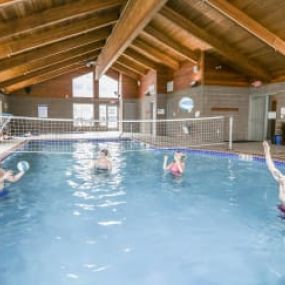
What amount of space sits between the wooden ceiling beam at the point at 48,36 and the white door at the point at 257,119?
7514 mm

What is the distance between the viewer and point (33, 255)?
9.68 feet

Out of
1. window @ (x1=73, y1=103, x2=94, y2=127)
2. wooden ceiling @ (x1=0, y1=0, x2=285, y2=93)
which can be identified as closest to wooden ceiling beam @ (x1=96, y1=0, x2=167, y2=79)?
wooden ceiling @ (x1=0, y1=0, x2=285, y2=93)

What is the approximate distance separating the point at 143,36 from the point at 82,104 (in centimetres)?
916

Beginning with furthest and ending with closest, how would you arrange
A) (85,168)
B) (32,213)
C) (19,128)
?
(19,128)
(85,168)
(32,213)

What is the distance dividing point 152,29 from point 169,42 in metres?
0.92

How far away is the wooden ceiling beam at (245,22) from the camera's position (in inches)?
285

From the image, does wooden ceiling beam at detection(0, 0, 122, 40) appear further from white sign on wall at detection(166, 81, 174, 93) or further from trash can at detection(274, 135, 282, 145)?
white sign on wall at detection(166, 81, 174, 93)

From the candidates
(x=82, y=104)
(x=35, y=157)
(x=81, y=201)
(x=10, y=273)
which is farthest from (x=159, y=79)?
(x=10, y=273)

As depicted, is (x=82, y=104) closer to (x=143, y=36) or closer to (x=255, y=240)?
(x=143, y=36)

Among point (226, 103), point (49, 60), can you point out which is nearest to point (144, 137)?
point (226, 103)

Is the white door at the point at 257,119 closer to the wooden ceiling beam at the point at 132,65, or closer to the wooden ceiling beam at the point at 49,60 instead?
the wooden ceiling beam at the point at 49,60

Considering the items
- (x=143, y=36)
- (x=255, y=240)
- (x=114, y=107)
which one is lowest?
(x=255, y=240)

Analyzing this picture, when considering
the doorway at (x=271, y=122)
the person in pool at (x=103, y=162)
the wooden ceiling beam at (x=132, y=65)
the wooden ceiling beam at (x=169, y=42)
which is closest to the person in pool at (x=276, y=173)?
the person in pool at (x=103, y=162)

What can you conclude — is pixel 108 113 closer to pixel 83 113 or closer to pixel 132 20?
pixel 83 113
